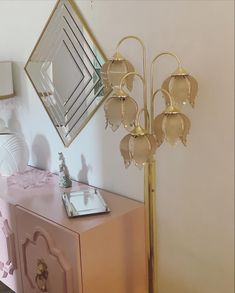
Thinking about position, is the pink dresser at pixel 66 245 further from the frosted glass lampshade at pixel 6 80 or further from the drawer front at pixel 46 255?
the frosted glass lampshade at pixel 6 80

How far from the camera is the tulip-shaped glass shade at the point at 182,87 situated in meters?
1.35

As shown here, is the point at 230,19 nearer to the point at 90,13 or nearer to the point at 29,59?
the point at 90,13

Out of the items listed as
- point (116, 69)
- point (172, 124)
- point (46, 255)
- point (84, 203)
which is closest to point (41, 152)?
point (84, 203)

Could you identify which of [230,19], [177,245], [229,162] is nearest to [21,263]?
[177,245]

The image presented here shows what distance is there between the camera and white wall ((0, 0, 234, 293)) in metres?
1.40

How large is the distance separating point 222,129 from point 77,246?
721 millimetres

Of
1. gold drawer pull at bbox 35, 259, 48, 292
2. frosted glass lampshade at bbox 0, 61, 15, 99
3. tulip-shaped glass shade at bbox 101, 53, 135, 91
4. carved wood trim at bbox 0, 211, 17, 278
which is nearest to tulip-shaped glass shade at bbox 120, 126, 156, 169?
tulip-shaped glass shade at bbox 101, 53, 135, 91

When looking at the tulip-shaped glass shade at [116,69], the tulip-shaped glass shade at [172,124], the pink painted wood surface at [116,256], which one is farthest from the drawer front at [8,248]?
the tulip-shaped glass shade at [172,124]

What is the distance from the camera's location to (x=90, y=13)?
1.83 meters

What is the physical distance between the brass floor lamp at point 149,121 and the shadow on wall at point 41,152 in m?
0.90

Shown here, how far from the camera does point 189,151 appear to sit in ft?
5.08

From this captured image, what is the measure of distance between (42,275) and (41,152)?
85 centimetres

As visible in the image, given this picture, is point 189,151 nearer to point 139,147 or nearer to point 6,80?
point 139,147

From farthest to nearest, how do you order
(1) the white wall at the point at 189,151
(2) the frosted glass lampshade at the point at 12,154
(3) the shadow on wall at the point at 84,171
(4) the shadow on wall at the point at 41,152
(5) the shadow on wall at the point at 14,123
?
(5) the shadow on wall at the point at 14,123, (4) the shadow on wall at the point at 41,152, (2) the frosted glass lampshade at the point at 12,154, (3) the shadow on wall at the point at 84,171, (1) the white wall at the point at 189,151
